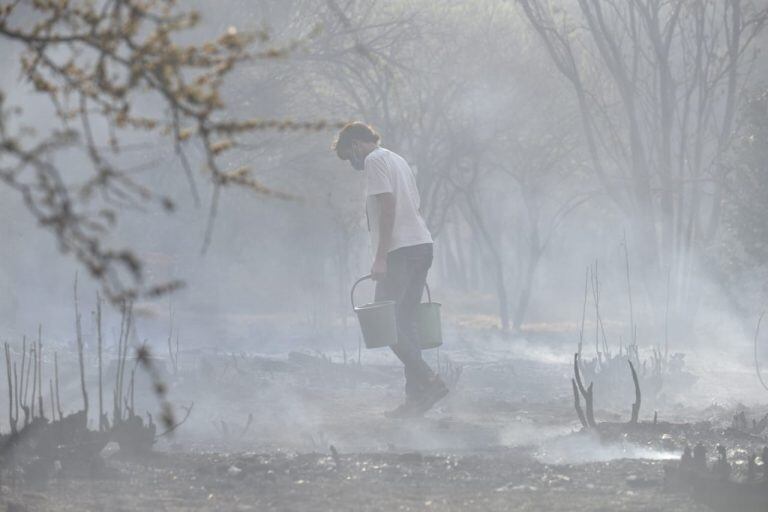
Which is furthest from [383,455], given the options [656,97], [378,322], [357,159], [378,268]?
[656,97]

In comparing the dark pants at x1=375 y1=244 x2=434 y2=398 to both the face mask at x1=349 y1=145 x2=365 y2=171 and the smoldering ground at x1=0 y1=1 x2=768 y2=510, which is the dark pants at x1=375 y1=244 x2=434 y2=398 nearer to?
the smoldering ground at x1=0 y1=1 x2=768 y2=510

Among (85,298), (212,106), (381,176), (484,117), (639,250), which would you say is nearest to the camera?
(212,106)

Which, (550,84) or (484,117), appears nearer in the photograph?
(484,117)

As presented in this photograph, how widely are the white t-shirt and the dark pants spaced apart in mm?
74

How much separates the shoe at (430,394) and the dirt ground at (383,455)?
12 cm

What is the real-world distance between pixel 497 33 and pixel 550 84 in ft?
7.66

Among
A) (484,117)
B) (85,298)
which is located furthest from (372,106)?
(85,298)

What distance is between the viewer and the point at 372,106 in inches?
817

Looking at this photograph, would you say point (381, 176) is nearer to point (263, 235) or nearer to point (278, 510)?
point (278, 510)

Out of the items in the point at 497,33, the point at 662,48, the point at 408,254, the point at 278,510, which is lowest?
the point at 278,510

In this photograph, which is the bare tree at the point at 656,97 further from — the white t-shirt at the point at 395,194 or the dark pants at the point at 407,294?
the dark pants at the point at 407,294

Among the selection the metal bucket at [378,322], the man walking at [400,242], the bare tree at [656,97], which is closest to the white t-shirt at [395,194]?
the man walking at [400,242]

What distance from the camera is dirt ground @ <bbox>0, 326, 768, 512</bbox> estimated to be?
491 centimetres

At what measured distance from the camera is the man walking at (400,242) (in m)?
7.90
